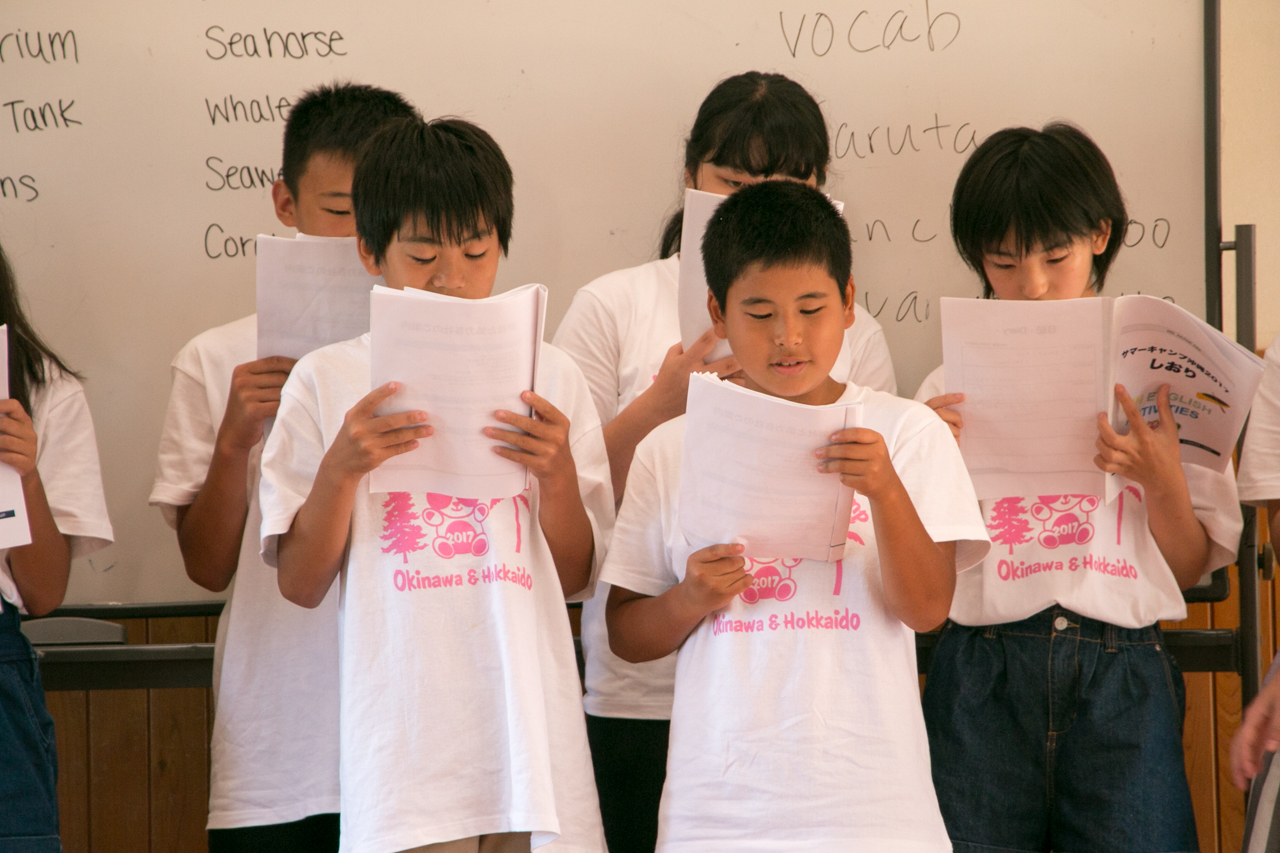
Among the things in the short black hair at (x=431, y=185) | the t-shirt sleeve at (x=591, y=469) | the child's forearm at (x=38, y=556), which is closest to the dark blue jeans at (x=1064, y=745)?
the t-shirt sleeve at (x=591, y=469)

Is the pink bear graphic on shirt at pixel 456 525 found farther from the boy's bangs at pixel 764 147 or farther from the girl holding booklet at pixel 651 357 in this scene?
the boy's bangs at pixel 764 147

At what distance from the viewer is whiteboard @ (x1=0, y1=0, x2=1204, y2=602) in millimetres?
2293

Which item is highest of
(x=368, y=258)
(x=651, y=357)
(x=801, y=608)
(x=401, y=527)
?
(x=368, y=258)

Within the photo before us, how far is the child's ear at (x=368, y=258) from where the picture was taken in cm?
157

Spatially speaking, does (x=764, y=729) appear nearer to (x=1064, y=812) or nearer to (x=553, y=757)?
(x=553, y=757)

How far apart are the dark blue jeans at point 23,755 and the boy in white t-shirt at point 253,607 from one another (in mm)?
215

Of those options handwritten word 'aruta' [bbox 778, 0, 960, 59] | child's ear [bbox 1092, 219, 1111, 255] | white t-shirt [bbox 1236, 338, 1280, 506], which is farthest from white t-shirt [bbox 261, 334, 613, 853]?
handwritten word 'aruta' [bbox 778, 0, 960, 59]

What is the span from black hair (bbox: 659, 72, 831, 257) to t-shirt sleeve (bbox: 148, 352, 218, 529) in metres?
0.84

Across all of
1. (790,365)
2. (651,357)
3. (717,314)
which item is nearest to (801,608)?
(790,365)

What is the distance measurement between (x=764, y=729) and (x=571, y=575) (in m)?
0.34

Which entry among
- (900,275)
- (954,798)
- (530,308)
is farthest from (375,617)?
(900,275)

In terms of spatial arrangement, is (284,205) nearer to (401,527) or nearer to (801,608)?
(401,527)

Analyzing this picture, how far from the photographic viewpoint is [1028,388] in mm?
1691

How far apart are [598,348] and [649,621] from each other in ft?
2.09
